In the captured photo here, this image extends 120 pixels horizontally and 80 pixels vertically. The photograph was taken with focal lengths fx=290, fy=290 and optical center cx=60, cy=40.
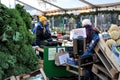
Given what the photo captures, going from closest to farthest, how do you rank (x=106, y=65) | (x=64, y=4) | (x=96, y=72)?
(x=106, y=65), (x=96, y=72), (x=64, y=4)

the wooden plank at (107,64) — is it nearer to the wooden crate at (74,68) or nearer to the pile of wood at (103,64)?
the pile of wood at (103,64)

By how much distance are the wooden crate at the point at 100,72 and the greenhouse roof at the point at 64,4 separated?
5.44m

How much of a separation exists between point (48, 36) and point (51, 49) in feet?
4.55

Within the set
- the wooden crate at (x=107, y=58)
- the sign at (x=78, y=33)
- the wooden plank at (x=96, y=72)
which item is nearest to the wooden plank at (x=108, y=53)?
the wooden crate at (x=107, y=58)

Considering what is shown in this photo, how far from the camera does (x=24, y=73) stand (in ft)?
11.2

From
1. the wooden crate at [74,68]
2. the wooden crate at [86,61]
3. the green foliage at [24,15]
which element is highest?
the green foliage at [24,15]

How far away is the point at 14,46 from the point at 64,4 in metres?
9.17

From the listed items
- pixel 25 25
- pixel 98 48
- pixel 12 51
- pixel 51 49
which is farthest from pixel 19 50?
pixel 51 49

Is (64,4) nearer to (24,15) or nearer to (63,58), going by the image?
(63,58)

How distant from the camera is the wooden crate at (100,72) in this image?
4.24m

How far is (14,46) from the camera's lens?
3246 millimetres

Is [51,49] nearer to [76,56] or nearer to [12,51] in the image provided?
[76,56]

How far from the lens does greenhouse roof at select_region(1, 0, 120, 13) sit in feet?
33.7

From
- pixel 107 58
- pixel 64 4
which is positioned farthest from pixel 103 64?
pixel 64 4
